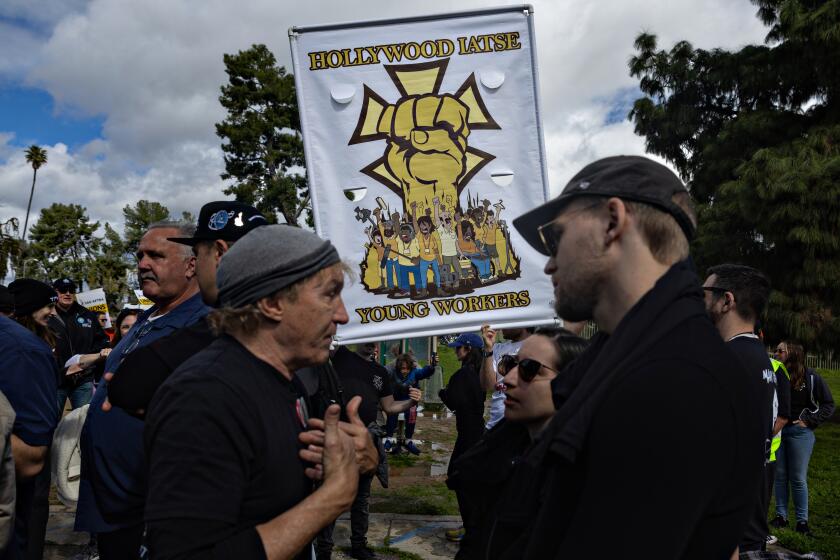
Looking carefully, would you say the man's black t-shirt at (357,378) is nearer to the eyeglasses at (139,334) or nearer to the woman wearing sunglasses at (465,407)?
the woman wearing sunglasses at (465,407)

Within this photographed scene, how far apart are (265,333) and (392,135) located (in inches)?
73.3

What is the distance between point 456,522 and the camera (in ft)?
20.9

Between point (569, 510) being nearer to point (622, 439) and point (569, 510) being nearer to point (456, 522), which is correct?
point (622, 439)

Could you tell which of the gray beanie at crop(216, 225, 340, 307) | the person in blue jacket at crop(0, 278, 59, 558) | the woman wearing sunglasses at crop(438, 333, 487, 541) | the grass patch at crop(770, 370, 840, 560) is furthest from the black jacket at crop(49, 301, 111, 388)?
the grass patch at crop(770, 370, 840, 560)

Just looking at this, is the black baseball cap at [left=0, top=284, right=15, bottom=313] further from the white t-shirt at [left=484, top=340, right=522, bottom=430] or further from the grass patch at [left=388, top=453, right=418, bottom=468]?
the grass patch at [left=388, top=453, right=418, bottom=468]

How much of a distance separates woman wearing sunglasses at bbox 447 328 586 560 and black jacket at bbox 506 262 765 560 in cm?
106

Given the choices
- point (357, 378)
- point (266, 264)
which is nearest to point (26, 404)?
point (266, 264)

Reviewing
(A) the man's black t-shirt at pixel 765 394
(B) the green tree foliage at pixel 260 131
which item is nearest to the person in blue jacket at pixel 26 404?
(A) the man's black t-shirt at pixel 765 394

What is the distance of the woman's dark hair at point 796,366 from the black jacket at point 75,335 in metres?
7.60

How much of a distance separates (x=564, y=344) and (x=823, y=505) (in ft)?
22.6

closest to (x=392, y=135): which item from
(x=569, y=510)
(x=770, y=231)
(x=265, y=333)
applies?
(x=265, y=333)

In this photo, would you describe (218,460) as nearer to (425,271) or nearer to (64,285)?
(425,271)

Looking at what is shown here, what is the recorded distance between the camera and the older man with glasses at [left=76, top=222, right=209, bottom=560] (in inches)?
99.8

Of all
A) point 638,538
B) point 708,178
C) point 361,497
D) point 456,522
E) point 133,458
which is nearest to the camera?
point 638,538
